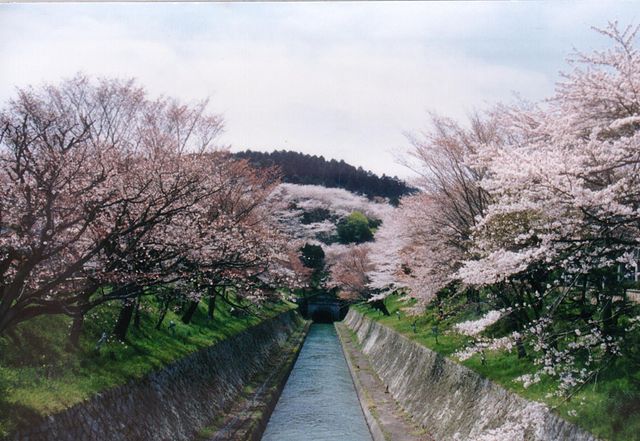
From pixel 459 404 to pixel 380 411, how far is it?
15.7 ft

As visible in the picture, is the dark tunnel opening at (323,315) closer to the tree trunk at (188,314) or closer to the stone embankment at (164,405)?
the stone embankment at (164,405)

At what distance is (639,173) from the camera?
8281 mm

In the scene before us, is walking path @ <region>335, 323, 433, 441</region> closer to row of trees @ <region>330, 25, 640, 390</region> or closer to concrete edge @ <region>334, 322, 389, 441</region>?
concrete edge @ <region>334, 322, 389, 441</region>

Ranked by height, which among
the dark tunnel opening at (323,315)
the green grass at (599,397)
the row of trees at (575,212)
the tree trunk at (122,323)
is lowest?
the dark tunnel opening at (323,315)

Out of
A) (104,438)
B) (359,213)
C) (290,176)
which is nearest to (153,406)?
(104,438)

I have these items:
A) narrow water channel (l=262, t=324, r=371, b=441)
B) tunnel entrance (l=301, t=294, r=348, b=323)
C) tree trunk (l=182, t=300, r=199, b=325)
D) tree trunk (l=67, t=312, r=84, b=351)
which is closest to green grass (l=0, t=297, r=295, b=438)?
tree trunk (l=67, t=312, r=84, b=351)

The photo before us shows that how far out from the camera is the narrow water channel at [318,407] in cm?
1702

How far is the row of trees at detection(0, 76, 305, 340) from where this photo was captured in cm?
827

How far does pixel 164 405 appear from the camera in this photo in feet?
43.0

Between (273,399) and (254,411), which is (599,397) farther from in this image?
(273,399)

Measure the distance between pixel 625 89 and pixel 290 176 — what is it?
98786mm

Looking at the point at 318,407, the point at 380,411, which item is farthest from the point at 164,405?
the point at 318,407

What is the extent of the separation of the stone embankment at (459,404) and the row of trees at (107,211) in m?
6.33

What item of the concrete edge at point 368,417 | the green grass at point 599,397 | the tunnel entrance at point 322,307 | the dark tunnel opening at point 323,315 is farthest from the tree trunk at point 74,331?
the dark tunnel opening at point 323,315
